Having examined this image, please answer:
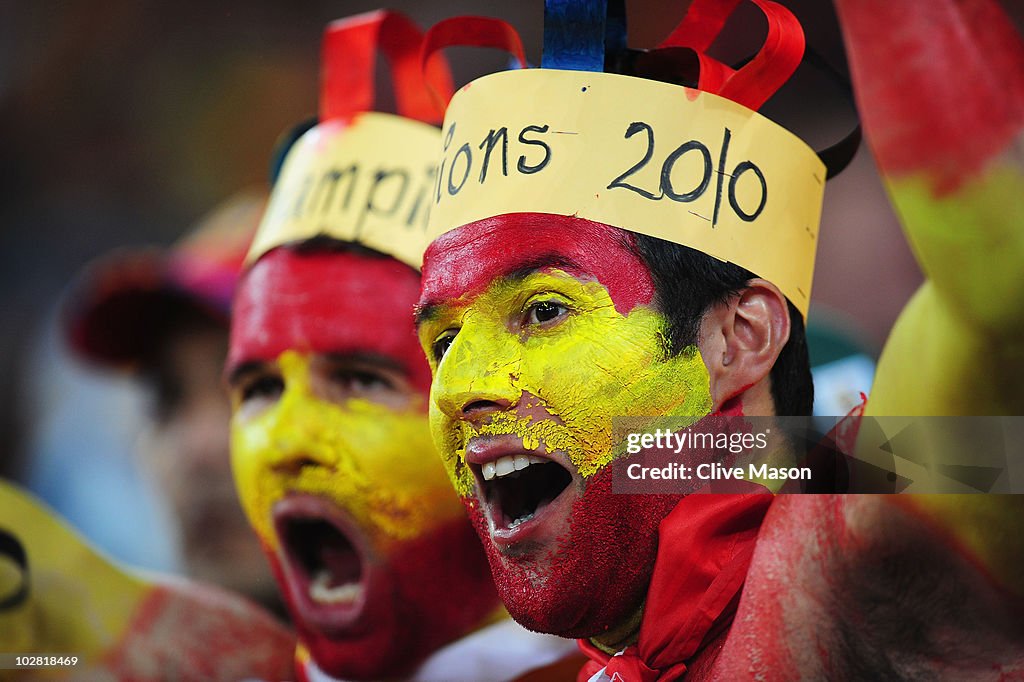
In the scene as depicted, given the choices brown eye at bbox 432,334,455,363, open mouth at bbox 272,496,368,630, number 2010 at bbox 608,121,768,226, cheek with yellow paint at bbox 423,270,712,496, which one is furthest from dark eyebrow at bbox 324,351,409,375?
number 2010 at bbox 608,121,768,226

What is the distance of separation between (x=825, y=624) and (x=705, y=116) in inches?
24.0

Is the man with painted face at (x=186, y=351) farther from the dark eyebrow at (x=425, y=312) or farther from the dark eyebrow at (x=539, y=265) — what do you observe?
the dark eyebrow at (x=539, y=265)

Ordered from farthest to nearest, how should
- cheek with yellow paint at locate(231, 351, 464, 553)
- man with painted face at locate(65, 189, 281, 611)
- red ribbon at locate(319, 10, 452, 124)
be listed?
man with painted face at locate(65, 189, 281, 611), red ribbon at locate(319, 10, 452, 124), cheek with yellow paint at locate(231, 351, 464, 553)

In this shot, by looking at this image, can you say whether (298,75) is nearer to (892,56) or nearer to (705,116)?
(705,116)

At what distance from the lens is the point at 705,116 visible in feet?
5.01

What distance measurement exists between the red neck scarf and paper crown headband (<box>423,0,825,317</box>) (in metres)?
0.29

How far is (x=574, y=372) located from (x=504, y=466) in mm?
148

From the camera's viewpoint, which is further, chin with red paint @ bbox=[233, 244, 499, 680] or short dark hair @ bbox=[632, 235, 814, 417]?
chin with red paint @ bbox=[233, 244, 499, 680]

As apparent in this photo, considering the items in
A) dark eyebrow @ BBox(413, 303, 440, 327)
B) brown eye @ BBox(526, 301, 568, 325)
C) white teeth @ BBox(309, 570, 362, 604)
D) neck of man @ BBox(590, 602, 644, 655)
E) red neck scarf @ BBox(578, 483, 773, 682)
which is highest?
brown eye @ BBox(526, 301, 568, 325)

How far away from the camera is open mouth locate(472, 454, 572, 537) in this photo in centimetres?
150

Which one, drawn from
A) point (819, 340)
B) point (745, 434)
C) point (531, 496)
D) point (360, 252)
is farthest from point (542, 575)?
point (819, 340)

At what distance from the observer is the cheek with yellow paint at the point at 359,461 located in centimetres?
188

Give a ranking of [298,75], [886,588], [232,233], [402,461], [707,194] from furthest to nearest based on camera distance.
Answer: [232,233], [298,75], [402,461], [707,194], [886,588]

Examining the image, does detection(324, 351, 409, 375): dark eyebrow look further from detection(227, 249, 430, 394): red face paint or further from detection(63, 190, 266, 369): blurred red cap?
detection(63, 190, 266, 369): blurred red cap
